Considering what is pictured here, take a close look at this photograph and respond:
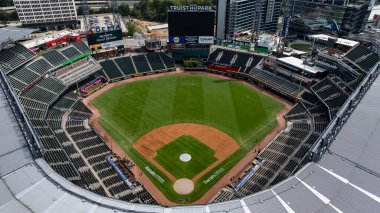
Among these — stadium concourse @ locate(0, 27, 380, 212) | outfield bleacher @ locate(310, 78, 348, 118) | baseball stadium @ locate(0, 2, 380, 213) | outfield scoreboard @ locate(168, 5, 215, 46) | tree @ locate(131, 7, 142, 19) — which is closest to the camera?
stadium concourse @ locate(0, 27, 380, 212)

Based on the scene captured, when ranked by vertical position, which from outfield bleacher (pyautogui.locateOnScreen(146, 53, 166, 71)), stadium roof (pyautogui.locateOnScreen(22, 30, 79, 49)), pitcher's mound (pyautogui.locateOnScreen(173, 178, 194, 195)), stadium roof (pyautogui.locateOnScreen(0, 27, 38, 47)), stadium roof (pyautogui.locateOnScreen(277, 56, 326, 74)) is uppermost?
stadium roof (pyautogui.locateOnScreen(0, 27, 38, 47))

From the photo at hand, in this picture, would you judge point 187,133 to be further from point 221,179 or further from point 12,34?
point 12,34

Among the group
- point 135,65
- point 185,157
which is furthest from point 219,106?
point 135,65

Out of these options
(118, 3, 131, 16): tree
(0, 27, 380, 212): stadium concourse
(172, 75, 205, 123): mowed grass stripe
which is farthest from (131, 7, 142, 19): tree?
(172, 75, 205, 123): mowed grass stripe

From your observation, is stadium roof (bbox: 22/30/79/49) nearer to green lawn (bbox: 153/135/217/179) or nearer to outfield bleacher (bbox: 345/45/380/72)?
green lawn (bbox: 153/135/217/179)

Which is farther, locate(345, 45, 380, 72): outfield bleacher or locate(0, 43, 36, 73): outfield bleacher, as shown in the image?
locate(345, 45, 380, 72): outfield bleacher

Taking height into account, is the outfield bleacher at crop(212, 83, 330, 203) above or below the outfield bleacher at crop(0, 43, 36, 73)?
below

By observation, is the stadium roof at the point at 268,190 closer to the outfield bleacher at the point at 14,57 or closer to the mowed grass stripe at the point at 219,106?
the mowed grass stripe at the point at 219,106

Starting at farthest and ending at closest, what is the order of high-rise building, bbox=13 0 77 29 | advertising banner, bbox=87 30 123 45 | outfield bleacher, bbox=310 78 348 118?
high-rise building, bbox=13 0 77 29 < advertising banner, bbox=87 30 123 45 < outfield bleacher, bbox=310 78 348 118
